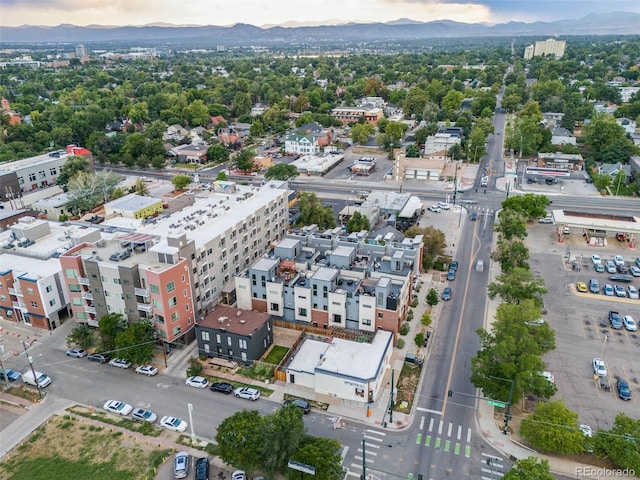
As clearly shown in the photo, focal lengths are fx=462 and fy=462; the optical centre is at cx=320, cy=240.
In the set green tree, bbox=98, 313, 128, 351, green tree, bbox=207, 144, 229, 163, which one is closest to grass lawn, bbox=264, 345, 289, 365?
green tree, bbox=98, 313, 128, 351

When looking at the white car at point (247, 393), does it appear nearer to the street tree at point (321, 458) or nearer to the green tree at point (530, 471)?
the street tree at point (321, 458)

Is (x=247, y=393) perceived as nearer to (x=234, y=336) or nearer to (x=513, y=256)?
(x=234, y=336)

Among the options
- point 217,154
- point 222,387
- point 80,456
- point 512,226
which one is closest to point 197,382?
point 222,387

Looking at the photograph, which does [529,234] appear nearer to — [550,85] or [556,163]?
[556,163]

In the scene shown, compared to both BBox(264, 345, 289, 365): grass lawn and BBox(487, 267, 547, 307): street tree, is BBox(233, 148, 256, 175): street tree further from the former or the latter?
BBox(487, 267, 547, 307): street tree

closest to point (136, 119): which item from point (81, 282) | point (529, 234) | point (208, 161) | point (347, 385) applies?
point (208, 161)

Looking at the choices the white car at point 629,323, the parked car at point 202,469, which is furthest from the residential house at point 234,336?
the white car at point 629,323
